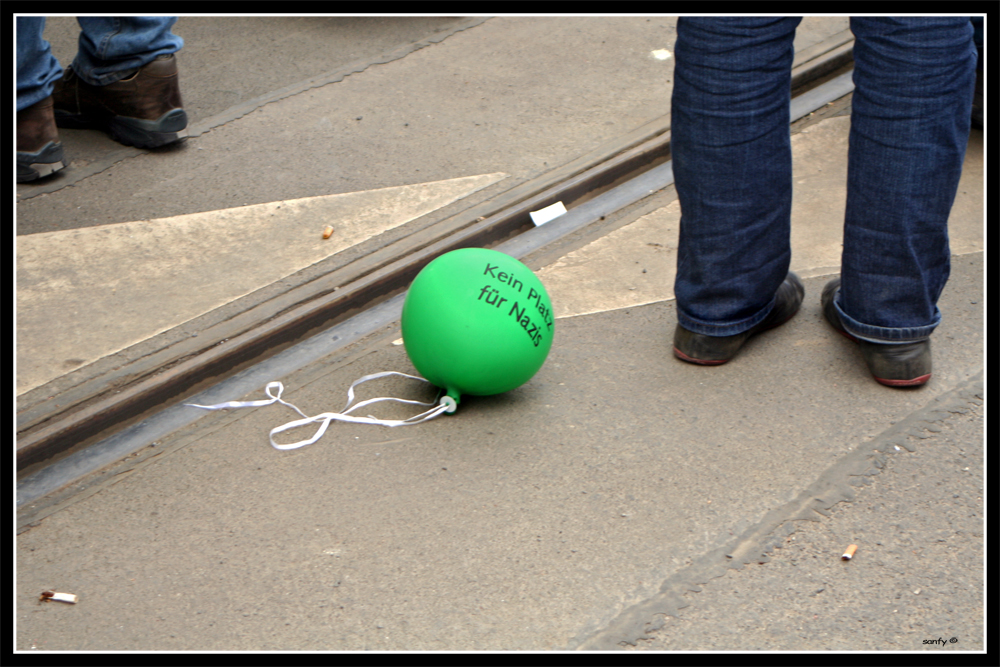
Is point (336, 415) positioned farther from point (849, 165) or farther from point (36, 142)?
point (36, 142)

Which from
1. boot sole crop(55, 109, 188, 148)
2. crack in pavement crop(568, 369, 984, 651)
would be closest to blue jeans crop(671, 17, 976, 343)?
crack in pavement crop(568, 369, 984, 651)

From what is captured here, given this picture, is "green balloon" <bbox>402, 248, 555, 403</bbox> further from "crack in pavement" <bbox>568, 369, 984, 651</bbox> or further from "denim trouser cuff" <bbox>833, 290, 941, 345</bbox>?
"denim trouser cuff" <bbox>833, 290, 941, 345</bbox>

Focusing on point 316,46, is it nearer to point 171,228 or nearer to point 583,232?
point 171,228

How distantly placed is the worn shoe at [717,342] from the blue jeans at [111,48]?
265cm

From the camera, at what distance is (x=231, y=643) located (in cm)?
216

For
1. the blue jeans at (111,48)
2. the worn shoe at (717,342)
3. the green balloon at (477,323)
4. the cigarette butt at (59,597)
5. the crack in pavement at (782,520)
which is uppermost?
the blue jeans at (111,48)

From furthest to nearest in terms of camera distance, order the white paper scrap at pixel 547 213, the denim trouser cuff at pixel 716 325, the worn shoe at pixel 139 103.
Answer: the worn shoe at pixel 139 103 → the white paper scrap at pixel 547 213 → the denim trouser cuff at pixel 716 325

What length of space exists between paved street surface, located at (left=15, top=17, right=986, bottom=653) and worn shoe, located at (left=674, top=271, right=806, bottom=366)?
0.15ft

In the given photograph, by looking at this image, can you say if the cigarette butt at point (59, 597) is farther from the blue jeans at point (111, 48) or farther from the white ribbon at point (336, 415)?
the blue jeans at point (111, 48)

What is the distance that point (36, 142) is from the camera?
4.01 m

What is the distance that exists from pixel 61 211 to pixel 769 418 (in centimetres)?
282

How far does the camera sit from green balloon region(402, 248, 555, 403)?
2.64 metres

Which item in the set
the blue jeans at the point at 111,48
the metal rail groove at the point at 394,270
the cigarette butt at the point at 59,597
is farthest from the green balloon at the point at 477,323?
the blue jeans at the point at 111,48

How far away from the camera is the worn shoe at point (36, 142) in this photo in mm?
3986
